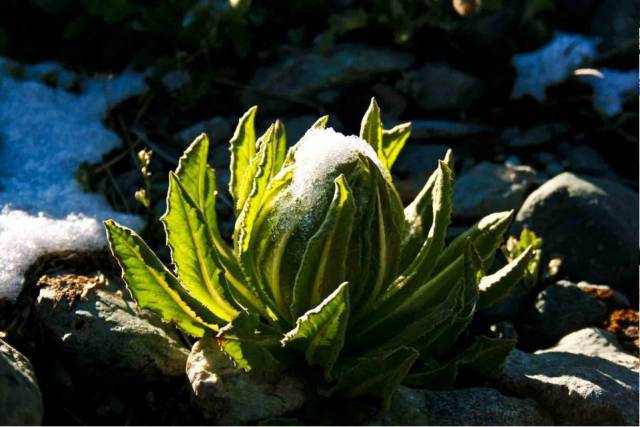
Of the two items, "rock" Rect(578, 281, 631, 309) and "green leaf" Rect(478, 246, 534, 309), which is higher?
"green leaf" Rect(478, 246, 534, 309)

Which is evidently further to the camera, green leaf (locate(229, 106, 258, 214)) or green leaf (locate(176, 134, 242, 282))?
green leaf (locate(229, 106, 258, 214))

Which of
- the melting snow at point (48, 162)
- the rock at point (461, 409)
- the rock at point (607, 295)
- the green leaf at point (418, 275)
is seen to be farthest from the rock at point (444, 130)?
the rock at point (461, 409)

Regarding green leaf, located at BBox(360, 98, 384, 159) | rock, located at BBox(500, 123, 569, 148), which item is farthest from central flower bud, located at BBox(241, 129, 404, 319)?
rock, located at BBox(500, 123, 569, 148)

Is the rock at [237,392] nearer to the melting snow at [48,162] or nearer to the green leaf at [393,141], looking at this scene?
the melting snow at [48,162]

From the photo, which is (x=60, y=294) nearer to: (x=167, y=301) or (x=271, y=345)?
(x=167, y=301)

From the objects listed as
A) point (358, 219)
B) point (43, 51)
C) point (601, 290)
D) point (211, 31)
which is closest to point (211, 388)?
point (358, 219)

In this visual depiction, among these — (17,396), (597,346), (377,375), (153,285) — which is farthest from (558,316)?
(17,396)

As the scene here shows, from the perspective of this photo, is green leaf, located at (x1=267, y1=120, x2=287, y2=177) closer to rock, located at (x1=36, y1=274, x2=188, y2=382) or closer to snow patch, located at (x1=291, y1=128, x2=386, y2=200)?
snow patch, located at (x1=291, y1=128, x2=386, y2=200)
